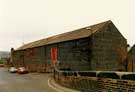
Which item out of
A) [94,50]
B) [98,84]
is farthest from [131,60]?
[98,84]

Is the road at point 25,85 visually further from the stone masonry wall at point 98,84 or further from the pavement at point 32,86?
the stone masonry wall at point 98,84

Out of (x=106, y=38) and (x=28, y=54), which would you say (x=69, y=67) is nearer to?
(x=106, y=38)

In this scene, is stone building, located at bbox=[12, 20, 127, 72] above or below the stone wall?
above

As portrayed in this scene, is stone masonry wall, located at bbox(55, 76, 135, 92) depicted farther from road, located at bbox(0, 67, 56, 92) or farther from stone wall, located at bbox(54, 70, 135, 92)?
road, located at bbox(0, 67, 56, 92)

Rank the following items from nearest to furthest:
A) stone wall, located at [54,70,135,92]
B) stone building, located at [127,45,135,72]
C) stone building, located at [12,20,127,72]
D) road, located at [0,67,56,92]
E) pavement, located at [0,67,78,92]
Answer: stone wall, located at [54,70,135,92] < pavement, located at [0,67,78,92] < road, located at [0,67,56,92] < stone building, located at [12,20,127,72] < stone building, located at [127,45,135,72]

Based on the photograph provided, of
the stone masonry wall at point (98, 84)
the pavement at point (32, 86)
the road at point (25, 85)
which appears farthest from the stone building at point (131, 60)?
the stone masonry wall at point (98, 84)

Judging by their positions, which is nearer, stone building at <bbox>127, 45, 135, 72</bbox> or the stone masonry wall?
the stone masonry wall

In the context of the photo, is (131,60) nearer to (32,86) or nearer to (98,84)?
(32,86)

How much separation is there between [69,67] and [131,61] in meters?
11.9

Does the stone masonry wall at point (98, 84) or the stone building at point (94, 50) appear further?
the stone building at point (94, 50)

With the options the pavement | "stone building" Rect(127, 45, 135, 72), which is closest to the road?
the pavement

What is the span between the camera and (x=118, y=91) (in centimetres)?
1138

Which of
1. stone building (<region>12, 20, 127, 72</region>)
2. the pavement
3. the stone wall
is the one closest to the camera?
the stone wall

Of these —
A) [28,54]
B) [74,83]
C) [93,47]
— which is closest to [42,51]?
[28,54]
